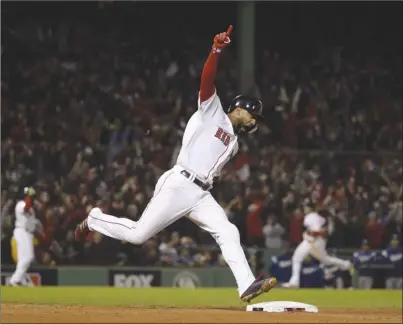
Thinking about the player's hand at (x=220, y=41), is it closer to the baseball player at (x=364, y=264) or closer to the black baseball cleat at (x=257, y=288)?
the black baseball cleat at (x=257, y=288)

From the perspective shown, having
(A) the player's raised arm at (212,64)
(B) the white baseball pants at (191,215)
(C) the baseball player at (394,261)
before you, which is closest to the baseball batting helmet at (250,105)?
(A) the player's raised arm at (212,64)

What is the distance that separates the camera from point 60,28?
27.3 meters

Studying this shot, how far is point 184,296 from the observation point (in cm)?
1794

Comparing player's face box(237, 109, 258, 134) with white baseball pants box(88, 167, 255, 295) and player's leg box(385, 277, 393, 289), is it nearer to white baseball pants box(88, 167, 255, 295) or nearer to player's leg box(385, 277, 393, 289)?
white baseball pants box(88, 167, 255, 295)

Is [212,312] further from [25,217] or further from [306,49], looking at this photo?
[306,49]

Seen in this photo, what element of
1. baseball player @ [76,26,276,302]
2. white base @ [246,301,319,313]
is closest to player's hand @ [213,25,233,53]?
baseball player @ [76,26,276,302]

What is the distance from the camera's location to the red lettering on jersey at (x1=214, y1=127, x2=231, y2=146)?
1014cm

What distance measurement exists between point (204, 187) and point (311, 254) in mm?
11484

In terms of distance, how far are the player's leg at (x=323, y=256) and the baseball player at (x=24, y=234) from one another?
5318 millimetres

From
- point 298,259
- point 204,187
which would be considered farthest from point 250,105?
point 298,259

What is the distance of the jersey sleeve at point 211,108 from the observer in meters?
10.1

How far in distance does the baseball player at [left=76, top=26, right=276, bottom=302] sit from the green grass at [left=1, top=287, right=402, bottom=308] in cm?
602

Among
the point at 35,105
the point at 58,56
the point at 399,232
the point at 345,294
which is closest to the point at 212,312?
the point at 345,294

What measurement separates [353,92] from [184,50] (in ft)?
14.4
